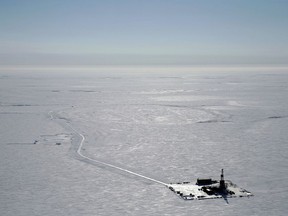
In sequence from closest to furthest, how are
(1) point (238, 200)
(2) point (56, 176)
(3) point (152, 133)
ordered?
(1) point (238, 200) < (2) point (56, 176) < (3) point (152, 133)

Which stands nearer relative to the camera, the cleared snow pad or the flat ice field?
Result: the flat ice field

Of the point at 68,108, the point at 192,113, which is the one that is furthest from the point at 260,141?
the point at 68,108

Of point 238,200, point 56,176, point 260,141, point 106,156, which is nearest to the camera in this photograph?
point 238,200

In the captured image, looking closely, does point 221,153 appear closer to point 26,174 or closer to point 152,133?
point 152,133

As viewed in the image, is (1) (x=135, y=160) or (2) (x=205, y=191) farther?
(1) (x=135, y=160)

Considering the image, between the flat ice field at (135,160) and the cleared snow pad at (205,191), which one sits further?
the cleared snow pad at (205,191)

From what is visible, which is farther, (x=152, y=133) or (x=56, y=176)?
(x=152, y=133)

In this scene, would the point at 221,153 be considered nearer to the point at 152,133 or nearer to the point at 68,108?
the point at 152,133
